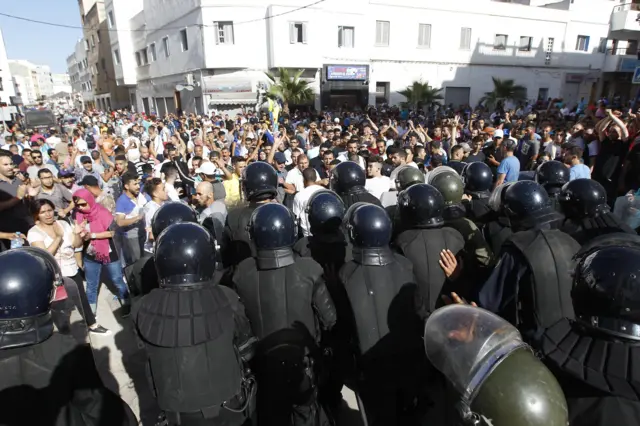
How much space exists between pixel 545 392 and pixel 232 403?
166cm

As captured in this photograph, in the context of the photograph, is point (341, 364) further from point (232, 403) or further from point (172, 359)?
point (172, 359)

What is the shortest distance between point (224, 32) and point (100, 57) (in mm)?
28355

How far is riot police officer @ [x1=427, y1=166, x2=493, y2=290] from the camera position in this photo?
3148 mm

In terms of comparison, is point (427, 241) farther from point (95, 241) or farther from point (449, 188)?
point (95, 241)

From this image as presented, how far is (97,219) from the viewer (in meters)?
4.80

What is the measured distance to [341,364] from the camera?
316cm

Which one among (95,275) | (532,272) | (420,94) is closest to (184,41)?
(420,94)

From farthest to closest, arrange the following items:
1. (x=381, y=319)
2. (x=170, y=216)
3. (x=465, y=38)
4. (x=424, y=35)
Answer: (x=465, y=38), (x=424, y=35), (x=170, y=216), (x=381, y=319)

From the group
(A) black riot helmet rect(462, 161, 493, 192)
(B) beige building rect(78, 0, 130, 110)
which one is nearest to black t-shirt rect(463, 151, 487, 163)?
(A) black riot helmet rect(462, 161, 493, 192)

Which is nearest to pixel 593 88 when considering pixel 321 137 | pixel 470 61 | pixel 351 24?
pixel 470 61

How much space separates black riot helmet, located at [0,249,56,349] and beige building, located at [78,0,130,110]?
146ft

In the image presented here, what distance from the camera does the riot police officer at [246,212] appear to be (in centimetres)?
378

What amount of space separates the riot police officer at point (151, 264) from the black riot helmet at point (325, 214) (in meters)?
1.04

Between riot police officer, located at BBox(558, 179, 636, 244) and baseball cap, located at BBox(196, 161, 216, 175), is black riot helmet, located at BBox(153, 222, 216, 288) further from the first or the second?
baseball cap, located at BBox(196, 161, 216, 175)
